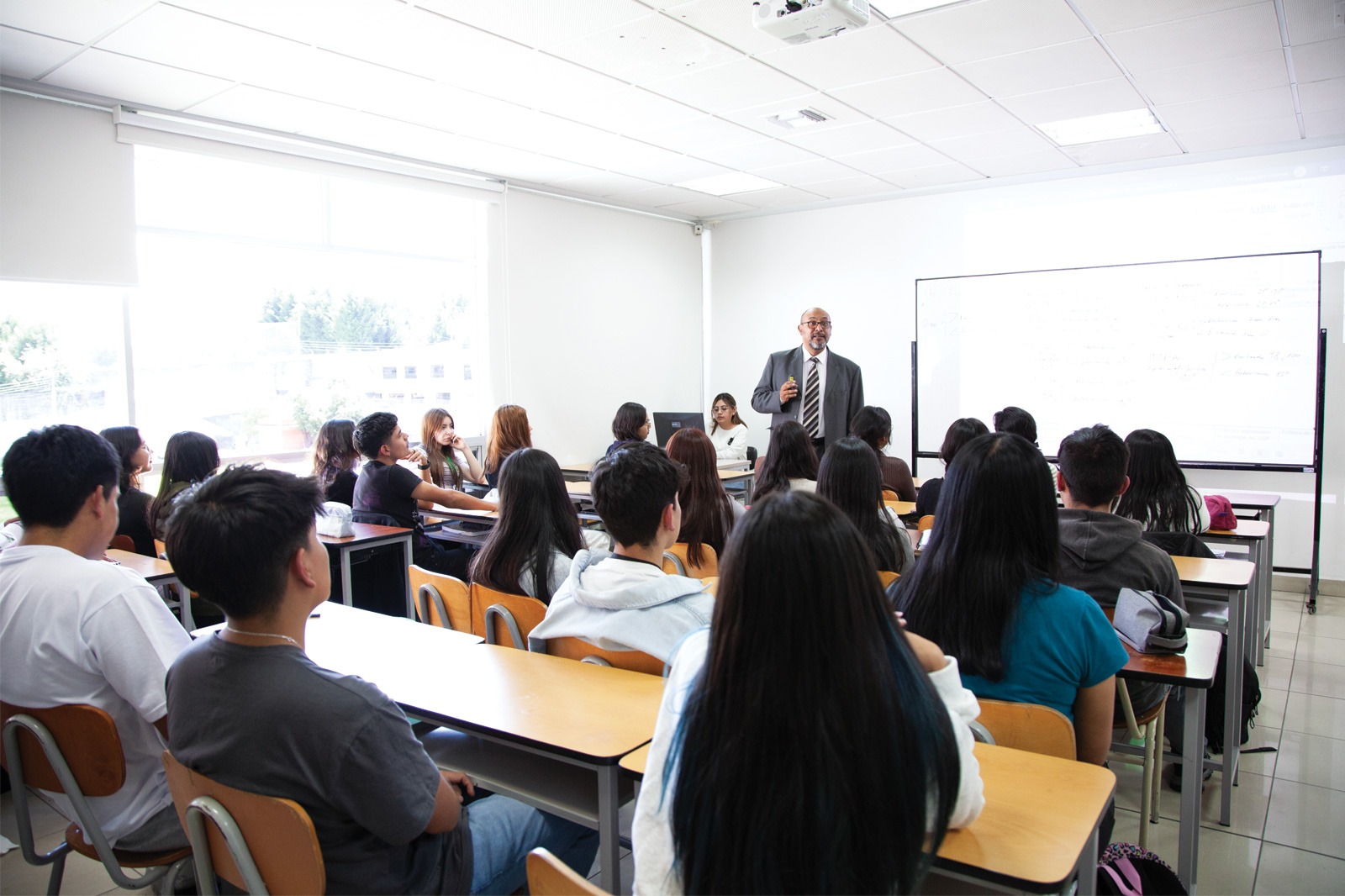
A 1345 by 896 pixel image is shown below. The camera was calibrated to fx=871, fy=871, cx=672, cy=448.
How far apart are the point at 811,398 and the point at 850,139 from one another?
5.50 feet

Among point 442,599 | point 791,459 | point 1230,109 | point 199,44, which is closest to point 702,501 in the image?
point 791,459

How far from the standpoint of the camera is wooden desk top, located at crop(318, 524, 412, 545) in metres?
3.79

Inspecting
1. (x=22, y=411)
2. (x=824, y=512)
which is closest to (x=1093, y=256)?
(x=824, y=512)

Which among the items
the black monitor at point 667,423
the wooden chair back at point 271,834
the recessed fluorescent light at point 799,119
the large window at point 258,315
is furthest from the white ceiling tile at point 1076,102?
the wooden chair back at point 271,834

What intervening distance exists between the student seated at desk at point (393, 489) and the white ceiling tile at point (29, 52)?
2.03 metres

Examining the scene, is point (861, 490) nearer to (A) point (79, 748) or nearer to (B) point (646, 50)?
(A) point (79, 748)

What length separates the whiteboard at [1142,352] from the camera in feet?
18.7

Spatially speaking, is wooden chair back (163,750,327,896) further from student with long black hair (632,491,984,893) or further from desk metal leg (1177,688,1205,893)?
desk metal leg (1177,688,1205,893)

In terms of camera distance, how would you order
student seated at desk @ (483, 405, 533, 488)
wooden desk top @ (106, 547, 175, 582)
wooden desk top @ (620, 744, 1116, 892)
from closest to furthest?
wooden desk top @ (620, 744, 1116, 892) < wooden desk top @ (106, 547, 175, 582) < student seated at desk @ (483, 405, 533, 488)

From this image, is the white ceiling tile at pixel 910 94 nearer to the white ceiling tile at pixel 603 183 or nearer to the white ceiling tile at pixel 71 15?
the white ceiling tile at pixel 603 183

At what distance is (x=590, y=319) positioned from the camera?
294 inches

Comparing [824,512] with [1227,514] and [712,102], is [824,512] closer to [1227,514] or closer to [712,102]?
[1227,514]

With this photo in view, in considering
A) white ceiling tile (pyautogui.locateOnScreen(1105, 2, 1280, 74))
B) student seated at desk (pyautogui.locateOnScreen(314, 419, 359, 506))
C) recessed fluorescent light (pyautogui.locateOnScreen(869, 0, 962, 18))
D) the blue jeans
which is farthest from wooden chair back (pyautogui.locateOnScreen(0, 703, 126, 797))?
white ceiling tile (pyautogui.locateOnScreen(1105, 2, 1280, 74))

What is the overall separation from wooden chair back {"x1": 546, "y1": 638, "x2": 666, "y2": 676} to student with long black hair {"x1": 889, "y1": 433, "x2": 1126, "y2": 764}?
23.4 inches
